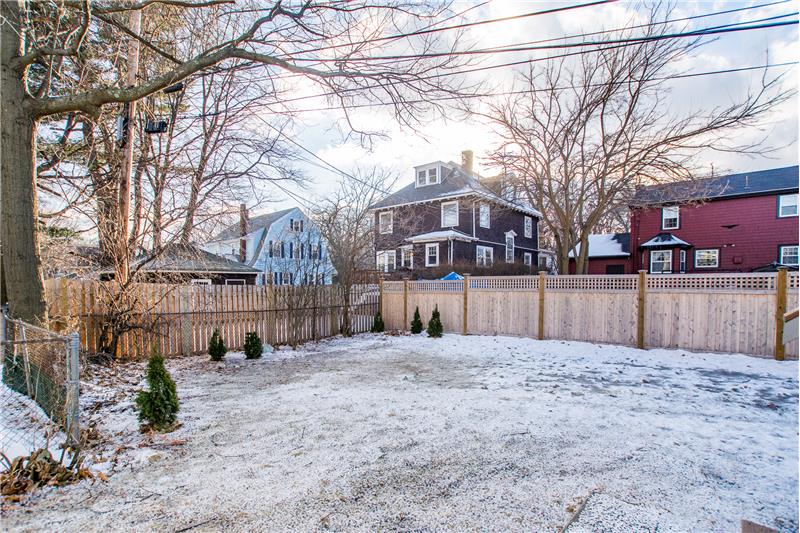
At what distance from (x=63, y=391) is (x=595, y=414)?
5.68 m

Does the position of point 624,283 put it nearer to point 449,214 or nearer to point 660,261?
point 449,214

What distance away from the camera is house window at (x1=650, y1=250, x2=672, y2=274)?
20.0 meters

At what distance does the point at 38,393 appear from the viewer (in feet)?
14.5

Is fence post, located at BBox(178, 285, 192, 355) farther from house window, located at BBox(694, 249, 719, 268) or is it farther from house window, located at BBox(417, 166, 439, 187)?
house window, located at BBox(694, 249, 719, 268)

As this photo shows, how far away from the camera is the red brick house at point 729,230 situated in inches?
688

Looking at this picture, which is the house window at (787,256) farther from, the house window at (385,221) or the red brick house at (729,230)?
the house window at (385,221)

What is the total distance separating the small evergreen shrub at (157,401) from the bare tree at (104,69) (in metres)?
2.57

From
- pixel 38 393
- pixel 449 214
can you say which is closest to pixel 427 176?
pixel 449 214

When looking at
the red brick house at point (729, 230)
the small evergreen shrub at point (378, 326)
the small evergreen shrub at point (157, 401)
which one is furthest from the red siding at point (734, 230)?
the small evergreen shrub at point (157, 401)

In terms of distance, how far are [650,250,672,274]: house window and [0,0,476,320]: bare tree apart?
63.1 feet

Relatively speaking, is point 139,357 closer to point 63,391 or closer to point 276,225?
point 63,391

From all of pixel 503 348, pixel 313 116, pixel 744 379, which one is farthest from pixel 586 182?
pixel 313 116

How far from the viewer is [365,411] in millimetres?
4520

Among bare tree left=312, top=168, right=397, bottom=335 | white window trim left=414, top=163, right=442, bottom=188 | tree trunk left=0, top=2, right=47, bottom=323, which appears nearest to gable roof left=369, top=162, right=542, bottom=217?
white window trim left=414, top=163, right=442, bottom=188
